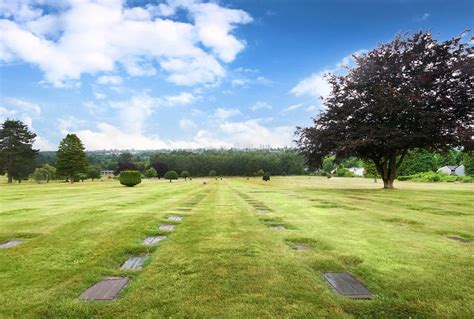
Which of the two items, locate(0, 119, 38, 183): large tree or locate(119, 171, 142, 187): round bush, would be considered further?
locate(0, 119, 38, 183): large tree

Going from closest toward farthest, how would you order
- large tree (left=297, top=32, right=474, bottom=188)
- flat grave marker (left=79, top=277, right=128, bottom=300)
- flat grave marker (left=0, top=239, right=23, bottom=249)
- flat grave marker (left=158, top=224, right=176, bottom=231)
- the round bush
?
flat grave marker (left=79, top=277, right=128, bottom=300) → flat grave marker (left=0, top=239, right=23, bottom=249) → flat grave marker (left=158, top=224, right=176, bottom=231) → large tree (left=297, top=32, right=474, bottom=188) → the round bush

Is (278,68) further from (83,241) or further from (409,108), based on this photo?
(83,241)

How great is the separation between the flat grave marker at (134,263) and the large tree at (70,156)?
67.2 metres

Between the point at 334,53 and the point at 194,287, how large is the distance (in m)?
26.4

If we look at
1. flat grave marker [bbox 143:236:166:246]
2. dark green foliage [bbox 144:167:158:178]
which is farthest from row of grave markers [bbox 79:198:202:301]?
dark green foliage [bbox 144:167:158:178]

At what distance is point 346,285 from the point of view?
363cm

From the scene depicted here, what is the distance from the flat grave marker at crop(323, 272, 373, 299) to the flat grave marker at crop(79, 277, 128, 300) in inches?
98.1

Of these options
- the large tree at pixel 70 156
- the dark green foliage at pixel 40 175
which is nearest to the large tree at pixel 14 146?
the large tree at pixel 70 156

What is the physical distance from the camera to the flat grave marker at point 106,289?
333 cm

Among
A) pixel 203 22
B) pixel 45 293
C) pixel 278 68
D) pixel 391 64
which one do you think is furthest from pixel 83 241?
pixel 278 68

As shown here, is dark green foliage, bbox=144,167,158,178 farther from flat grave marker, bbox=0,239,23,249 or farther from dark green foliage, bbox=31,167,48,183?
flat grave marker, bbox=0,239,23,249

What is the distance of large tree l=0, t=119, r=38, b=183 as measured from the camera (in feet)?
192

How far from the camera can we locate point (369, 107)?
21.7 m

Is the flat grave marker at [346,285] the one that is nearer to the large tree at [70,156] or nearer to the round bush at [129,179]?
the round bush at [129,179]
